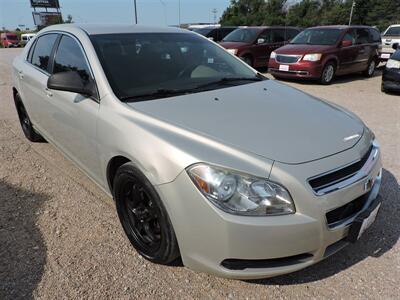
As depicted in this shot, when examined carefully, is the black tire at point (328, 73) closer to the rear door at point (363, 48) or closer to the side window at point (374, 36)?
the rear door at point (363, 48)

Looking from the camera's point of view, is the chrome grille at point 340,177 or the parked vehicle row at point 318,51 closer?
the chrome grille at point 340,177

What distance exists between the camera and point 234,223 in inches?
73.1

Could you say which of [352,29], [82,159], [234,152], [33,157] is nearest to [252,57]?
[352,29]

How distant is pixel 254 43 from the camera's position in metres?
12.1

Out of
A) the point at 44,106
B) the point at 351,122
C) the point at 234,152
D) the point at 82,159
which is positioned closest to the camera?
the point at 234,152

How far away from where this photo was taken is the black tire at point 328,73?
9.78 metres

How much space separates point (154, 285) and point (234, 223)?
0.82 meters

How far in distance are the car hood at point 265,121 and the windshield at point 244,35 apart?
985 centimetres

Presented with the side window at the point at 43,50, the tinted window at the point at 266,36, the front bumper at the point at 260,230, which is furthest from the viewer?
the tinted window at the point at 266,36

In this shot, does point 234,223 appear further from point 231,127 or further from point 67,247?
point 67,247

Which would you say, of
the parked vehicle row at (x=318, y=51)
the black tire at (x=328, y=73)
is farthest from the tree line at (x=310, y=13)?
the black tire at (x=328, y=73)

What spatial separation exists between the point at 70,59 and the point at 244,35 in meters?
10.2

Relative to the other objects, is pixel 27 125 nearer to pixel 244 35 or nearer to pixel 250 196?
pixel 250 196

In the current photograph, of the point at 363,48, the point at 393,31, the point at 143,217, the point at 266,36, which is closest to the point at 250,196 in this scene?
the point at 143,217
